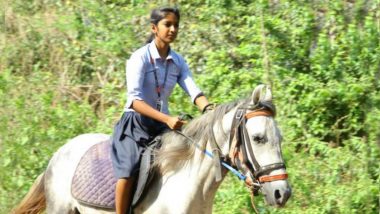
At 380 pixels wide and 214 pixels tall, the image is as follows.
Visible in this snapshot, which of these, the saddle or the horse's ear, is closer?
the horse's ear

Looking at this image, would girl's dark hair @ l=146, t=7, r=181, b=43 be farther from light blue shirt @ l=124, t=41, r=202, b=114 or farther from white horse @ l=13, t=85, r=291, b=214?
white horse @ l=13, t=85, r=291, b=214

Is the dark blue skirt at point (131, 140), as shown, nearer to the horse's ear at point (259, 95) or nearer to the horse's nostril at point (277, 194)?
the horse's ear at point (259, 95)

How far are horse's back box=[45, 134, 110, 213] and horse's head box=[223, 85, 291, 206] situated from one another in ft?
4.72

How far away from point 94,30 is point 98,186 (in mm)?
4711

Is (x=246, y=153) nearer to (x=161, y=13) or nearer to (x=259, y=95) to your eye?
(x=259, y=95)

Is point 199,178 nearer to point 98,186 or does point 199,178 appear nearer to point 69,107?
point 98,186

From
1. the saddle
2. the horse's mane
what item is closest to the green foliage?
the saddle

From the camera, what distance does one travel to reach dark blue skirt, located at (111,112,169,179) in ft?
16.0

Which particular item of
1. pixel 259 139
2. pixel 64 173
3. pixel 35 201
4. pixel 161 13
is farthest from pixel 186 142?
pixel 35 201

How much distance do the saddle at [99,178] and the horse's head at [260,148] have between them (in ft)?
2.04

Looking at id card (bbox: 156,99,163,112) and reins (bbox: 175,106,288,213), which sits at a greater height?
id card (bbox: 156,99,163,112)

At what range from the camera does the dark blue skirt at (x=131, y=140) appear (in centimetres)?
488

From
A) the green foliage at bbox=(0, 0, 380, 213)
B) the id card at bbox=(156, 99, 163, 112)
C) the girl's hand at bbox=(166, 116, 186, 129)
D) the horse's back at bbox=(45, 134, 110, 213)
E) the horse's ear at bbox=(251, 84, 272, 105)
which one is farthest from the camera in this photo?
the green foliage at bbox=(0, 0, 380, 213)

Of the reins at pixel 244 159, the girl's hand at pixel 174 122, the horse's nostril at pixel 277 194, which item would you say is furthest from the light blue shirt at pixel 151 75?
the horse's nostril at pixel 277 194
